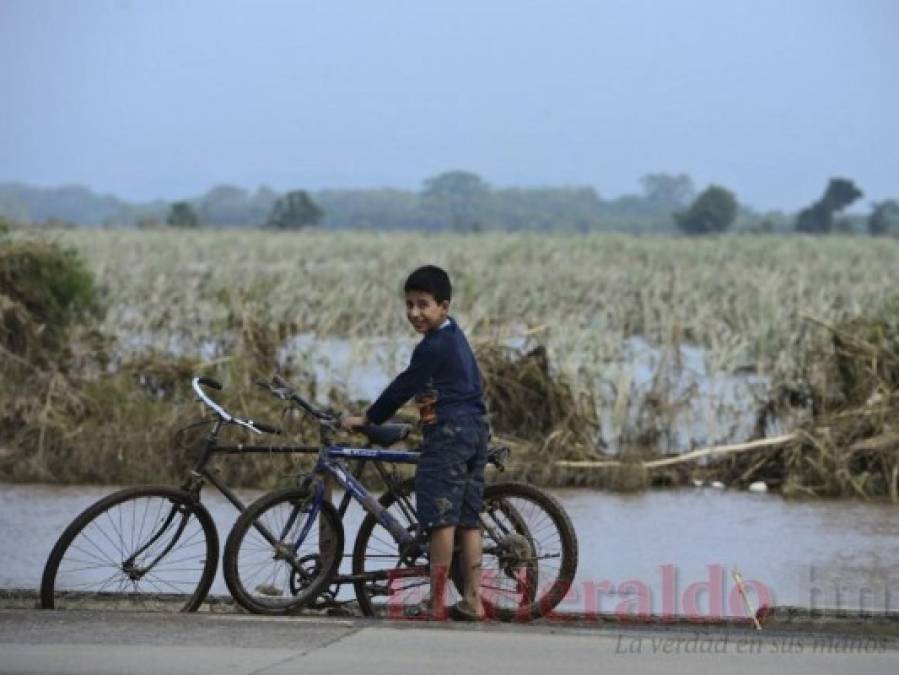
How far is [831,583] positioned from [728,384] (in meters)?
7.35

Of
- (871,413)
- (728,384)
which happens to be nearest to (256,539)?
(871,413)

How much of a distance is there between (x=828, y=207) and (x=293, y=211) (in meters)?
31.2

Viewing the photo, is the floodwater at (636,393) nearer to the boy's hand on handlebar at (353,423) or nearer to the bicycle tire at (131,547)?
the bicycle tire at (131,547)

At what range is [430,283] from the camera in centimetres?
745

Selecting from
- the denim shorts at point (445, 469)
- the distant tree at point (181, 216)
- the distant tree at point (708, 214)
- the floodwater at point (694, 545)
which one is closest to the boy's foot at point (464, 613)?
the denim shorts at point (445, 469)

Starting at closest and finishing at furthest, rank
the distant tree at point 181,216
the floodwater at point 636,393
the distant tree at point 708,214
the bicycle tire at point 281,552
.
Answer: the bicycle tire at point 281,552
the floodwater at point 636,393
the distant tree at point 181,216
the distant tree at point 708,214

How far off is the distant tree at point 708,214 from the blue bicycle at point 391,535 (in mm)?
89947

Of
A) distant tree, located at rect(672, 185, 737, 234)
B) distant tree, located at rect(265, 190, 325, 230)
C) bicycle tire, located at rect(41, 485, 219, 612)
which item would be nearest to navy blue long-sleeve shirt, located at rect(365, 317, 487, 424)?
bicycle tire, located at rect(41, 485, 219, 612)

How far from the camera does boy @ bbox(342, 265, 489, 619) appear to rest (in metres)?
7.43

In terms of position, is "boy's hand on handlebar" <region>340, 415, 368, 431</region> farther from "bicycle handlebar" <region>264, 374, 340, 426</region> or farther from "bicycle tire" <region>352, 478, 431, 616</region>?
"bicycle tire" <region>352, 478, 431, 616</region>

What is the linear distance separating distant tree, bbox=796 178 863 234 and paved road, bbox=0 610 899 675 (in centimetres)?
9779

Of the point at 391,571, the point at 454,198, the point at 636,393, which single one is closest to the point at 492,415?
the point at 636,393

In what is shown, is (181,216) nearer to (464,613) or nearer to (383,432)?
(383,432)

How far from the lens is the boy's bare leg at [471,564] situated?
7574 mm
